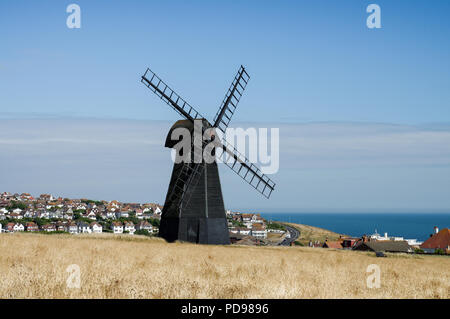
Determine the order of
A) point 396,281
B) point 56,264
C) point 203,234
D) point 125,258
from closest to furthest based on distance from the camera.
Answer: point 56,264 < point 396,281 < point 125,258 < point 203,234

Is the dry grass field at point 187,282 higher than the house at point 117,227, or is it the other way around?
the dry grass field at point 187,282

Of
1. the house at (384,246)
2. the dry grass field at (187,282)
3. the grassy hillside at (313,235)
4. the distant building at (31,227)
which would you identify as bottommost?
the distant building at (31,227)

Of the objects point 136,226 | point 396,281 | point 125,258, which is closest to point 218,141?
point 125,258

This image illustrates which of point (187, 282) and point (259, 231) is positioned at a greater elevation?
point (187, 282)

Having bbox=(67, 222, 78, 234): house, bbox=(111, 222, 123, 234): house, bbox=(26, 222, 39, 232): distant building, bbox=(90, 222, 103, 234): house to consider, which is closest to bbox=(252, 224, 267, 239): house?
bbox=(111, 222, 123, 234): house

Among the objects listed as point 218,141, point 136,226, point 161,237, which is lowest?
point 136,226

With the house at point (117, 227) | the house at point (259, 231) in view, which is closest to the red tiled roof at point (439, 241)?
the house at point (259, 231)

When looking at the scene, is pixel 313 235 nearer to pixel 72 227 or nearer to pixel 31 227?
pixel 72 227

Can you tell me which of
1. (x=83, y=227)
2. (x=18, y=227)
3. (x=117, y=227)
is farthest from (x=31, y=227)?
(x=117, y=227)

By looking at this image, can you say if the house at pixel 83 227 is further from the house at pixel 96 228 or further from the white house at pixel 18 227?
the white house at pixel 18 227
